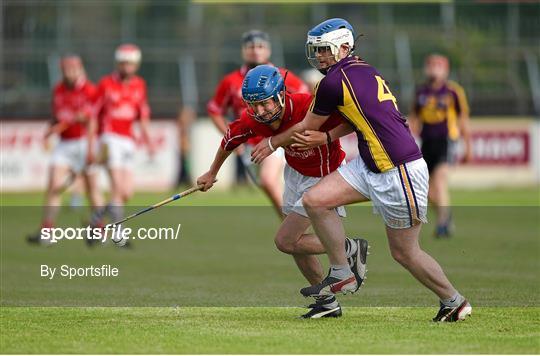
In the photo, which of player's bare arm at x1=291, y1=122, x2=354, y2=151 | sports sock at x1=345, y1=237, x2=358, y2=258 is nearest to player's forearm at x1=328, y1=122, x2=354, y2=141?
player's bare arm at x1=291, y1=122, x2=354, y2=151

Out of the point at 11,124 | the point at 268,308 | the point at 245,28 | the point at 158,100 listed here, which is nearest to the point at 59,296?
the point at 268,308

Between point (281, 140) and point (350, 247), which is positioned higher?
point (281, 140)

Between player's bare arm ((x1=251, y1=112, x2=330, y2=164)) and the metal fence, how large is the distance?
2255cm

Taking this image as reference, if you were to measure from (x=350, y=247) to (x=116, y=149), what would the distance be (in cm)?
793

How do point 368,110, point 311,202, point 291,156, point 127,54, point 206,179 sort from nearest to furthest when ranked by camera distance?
point 368,110 → point 311,202 → point 206,179 → point 291,156 → point 127,54

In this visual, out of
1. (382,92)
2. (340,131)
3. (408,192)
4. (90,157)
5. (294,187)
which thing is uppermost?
(382,92)

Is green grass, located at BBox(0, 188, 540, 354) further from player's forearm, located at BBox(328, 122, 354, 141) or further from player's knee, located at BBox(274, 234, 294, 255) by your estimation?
player's forearm, located at BBox(328, 122, 354, 141)

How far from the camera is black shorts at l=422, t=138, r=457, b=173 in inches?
706

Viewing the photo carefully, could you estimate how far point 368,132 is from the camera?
857 cm

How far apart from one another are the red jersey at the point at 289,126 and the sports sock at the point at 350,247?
23.3 inches

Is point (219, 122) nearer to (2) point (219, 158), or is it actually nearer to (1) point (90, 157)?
(1) point (90, 157)

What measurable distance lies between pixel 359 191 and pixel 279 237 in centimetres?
85

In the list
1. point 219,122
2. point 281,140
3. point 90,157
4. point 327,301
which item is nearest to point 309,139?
point 281,140

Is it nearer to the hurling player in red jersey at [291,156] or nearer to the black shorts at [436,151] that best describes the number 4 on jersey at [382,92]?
the hurling player in red jersey at [291,156]
